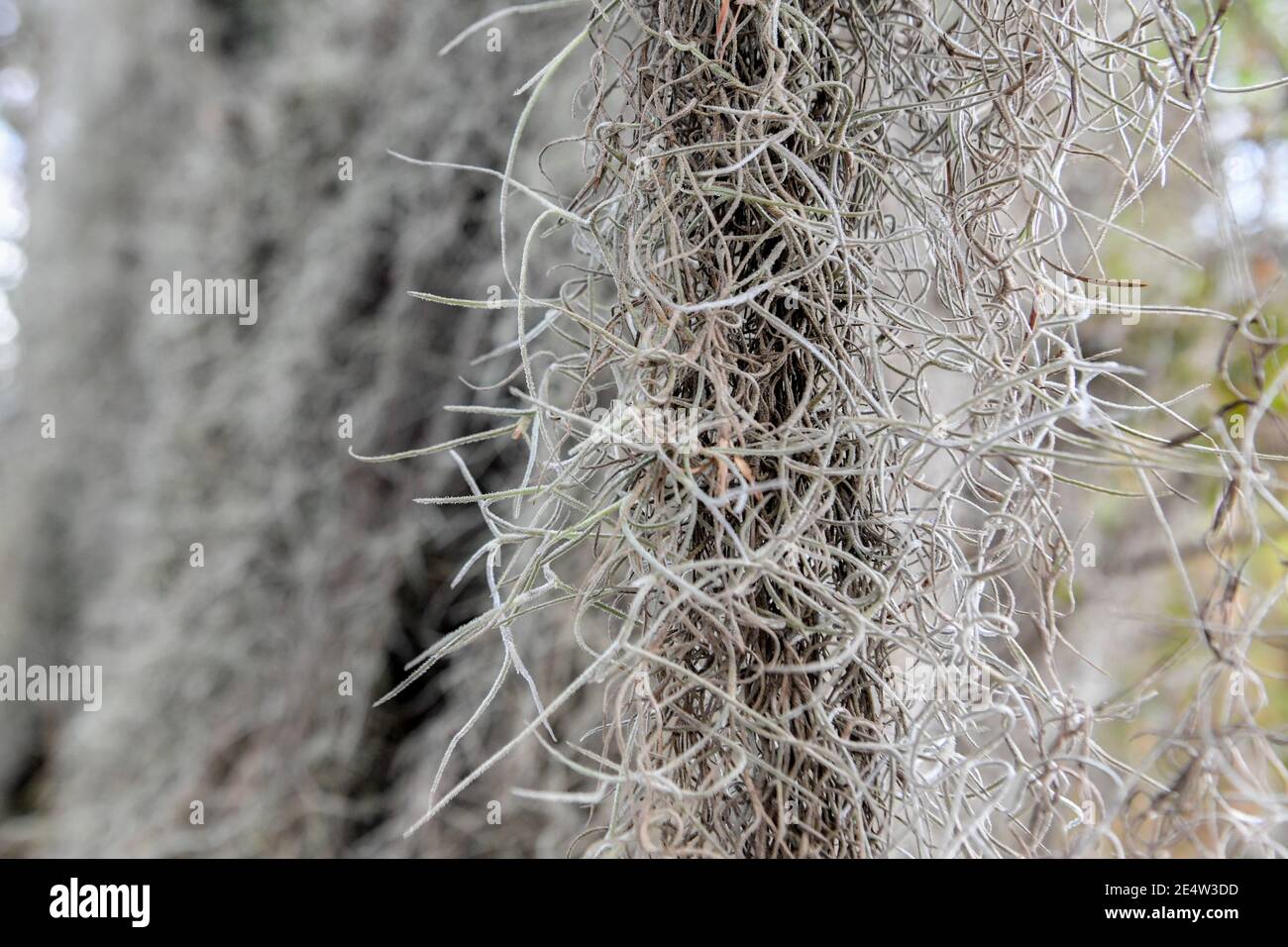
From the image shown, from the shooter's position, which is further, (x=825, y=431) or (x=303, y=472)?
(x=303, y=472)

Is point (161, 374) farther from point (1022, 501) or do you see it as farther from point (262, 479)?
point (1022, 501)

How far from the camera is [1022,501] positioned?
36cm

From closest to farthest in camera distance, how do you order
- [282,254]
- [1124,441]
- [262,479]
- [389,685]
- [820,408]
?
[1124,441], [820,408], [389,685], [262,479], [282,254]

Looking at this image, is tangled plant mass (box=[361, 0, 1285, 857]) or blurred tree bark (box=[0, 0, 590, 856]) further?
blurred tree bark (box=[0, 0, 590, 856])

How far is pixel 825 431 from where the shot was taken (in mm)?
365

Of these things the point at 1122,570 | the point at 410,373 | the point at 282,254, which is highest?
the point at 282,254

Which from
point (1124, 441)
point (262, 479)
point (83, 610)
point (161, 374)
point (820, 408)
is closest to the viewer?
point (1124, 441)

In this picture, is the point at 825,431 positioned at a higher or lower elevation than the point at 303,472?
lower

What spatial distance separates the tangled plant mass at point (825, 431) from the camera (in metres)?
0.32

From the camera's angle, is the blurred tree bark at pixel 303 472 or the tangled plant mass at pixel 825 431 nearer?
the tangled plant mass at pixel 825 431

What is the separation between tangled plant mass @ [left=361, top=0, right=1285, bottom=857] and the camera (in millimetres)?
325

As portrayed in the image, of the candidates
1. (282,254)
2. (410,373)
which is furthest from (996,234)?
(282,254)
